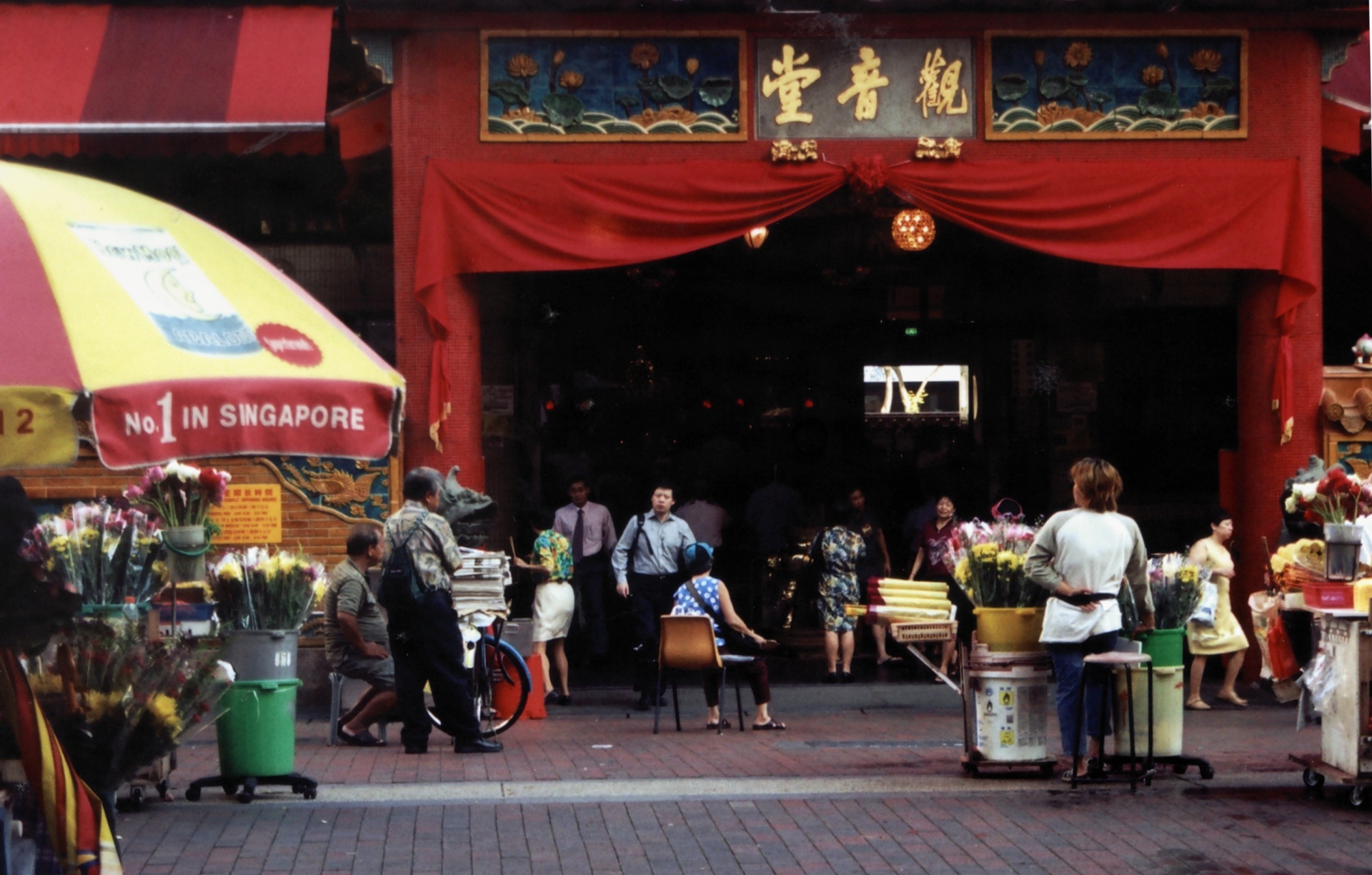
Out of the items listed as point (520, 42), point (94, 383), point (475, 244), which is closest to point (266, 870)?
point (94, 383)

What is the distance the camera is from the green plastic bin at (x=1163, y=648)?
10.2m

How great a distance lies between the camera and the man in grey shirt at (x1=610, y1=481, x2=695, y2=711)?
14.1 meters

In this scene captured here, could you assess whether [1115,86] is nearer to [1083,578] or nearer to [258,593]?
[1083,578]

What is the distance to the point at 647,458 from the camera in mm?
18219

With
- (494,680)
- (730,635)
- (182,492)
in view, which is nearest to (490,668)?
(494,680)

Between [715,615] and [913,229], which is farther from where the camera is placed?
[913,229]

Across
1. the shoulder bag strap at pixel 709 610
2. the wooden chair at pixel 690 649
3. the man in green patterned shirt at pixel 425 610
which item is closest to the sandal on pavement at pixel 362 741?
the man in green patterned shirt at pixel 425 610

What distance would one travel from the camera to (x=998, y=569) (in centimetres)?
1018

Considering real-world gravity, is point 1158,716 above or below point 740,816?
above


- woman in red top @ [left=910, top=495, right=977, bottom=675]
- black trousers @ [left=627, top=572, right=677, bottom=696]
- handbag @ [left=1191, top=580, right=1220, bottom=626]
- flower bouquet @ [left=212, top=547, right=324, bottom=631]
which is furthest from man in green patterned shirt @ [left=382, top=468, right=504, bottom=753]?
handbag @ [left=1191, top=580, right=1220, bottom=626]

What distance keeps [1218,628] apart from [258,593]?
741 cm

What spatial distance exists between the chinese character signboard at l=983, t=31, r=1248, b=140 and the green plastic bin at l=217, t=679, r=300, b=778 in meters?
7.51

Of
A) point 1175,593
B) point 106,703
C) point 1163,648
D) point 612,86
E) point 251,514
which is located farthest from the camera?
point 612,86

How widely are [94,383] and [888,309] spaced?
14.2 metres
